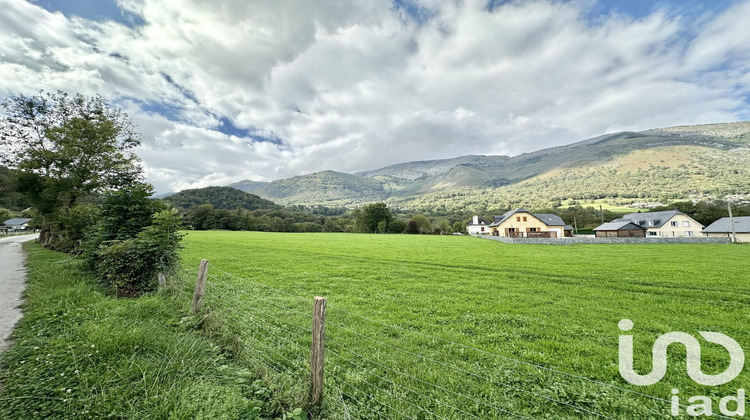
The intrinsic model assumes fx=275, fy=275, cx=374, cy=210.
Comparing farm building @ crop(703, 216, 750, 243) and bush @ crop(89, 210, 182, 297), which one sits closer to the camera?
bush @ crop(89, 210, 182, 297)

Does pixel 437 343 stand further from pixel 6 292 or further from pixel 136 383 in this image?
pixel 6 292

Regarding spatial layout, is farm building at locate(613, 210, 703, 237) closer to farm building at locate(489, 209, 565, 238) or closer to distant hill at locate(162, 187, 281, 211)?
farm building at locate(489, 209, 565, 238)

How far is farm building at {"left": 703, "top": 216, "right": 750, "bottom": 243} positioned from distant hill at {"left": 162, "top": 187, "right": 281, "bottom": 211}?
131 metres

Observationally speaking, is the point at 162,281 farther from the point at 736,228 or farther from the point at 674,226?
the point at 674,226

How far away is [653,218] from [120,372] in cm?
8618

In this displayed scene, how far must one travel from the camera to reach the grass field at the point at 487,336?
4.06 m

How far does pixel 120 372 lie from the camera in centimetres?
382

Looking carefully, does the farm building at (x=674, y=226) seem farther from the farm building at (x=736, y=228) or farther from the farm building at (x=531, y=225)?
the farm building at (x=531, y=225)

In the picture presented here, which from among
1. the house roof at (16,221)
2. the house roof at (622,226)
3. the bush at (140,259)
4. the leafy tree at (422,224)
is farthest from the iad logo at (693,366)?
the house roof at (16,221)

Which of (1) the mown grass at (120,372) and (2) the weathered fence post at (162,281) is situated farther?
(2) the weathered fence post at (162,281)

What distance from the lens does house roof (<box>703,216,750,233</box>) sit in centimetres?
4841

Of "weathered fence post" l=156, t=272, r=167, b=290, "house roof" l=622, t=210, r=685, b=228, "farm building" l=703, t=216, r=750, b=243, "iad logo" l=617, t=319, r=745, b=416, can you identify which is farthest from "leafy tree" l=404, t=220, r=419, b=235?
"weathered fence post" l=156, t=272, r=167, b=290

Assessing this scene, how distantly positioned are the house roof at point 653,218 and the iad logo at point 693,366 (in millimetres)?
73350

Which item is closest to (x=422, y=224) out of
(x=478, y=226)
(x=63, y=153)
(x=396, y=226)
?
(x=396, y=226)
